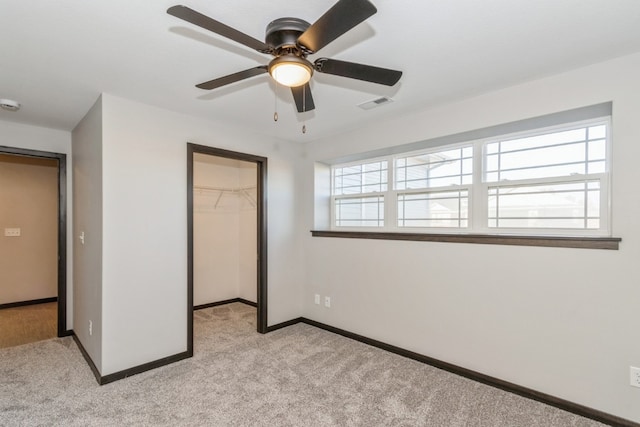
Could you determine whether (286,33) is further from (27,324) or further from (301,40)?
(27,324)

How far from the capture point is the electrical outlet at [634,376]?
6.78ft

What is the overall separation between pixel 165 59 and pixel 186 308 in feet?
7.36

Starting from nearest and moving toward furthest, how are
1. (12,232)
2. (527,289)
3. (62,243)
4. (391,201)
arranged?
(527,289) → (391,201) → (62,243) → (12,232)

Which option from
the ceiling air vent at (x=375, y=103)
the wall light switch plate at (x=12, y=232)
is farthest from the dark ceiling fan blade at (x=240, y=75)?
the wall light switch plate at (x=12, y=232)

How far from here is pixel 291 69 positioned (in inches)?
62.0

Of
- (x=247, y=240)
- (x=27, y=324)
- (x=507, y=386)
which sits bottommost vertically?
(x=27, y=324)

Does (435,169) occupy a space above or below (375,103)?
below

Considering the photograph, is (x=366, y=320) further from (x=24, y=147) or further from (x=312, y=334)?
(x=24, y=147)

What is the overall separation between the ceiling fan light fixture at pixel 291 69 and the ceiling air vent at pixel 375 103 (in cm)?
133

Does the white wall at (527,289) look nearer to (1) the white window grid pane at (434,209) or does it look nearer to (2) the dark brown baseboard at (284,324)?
(1) the white window grid pane at (434,209)

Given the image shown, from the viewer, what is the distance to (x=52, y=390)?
2.55 metres

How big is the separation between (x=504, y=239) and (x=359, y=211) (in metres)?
1.70

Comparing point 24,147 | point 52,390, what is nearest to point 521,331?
point 52,390

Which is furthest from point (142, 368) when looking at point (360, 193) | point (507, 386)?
point (507, 386)
